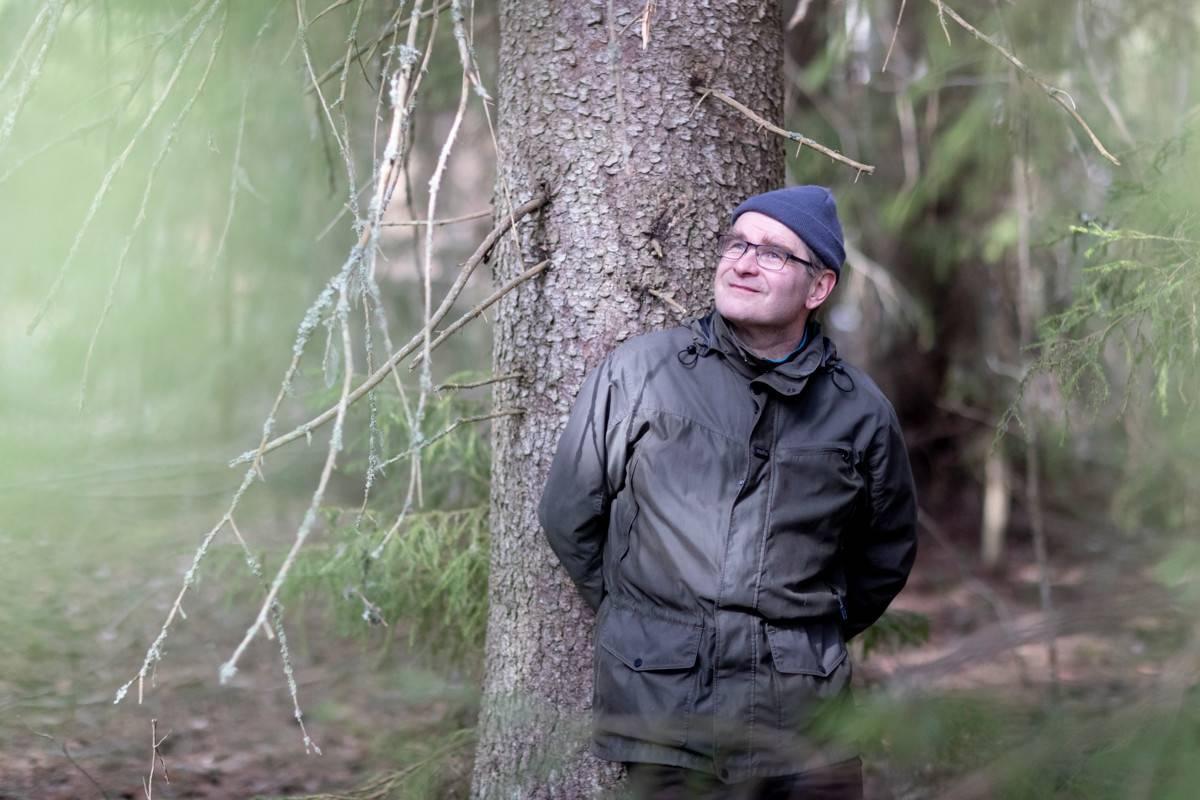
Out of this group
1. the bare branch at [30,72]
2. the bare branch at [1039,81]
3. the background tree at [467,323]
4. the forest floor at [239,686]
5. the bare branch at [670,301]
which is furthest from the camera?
the bare branch at [670,301]

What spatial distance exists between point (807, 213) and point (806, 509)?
81 cm

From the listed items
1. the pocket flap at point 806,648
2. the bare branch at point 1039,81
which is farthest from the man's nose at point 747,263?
the pocket flap at point 806,648

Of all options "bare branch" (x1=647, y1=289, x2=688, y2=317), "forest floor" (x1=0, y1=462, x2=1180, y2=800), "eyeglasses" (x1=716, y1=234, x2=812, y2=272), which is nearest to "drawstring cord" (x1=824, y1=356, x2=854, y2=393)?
"eyeglasses" (x1=716, y1=234, x2=812, y2=272)

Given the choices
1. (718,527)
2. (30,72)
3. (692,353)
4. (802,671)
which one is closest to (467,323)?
(692,353)

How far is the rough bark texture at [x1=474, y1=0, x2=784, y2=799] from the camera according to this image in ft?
10.5

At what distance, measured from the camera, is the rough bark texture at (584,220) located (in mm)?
3205

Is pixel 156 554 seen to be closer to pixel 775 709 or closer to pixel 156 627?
pixel 156 627

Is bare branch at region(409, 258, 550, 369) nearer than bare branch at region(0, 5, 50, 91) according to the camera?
No

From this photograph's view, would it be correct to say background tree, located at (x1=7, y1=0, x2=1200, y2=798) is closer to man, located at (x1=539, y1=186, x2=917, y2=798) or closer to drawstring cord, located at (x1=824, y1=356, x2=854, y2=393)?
man, located at (x1=539, y1=186, x2=917, y2=798)

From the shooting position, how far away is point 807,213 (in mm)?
2871

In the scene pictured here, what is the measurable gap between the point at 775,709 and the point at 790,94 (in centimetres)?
536

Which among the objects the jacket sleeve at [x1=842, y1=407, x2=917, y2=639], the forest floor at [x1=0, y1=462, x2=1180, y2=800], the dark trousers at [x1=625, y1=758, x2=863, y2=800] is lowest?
the forest floor at [x1=0, y1=462, x2=1180, y2=800]

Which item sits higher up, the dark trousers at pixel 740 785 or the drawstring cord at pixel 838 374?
the drawstring cord at pixel 838 374

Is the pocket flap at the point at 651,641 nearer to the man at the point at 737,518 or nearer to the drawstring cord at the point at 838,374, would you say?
the man at the point at 737,518
